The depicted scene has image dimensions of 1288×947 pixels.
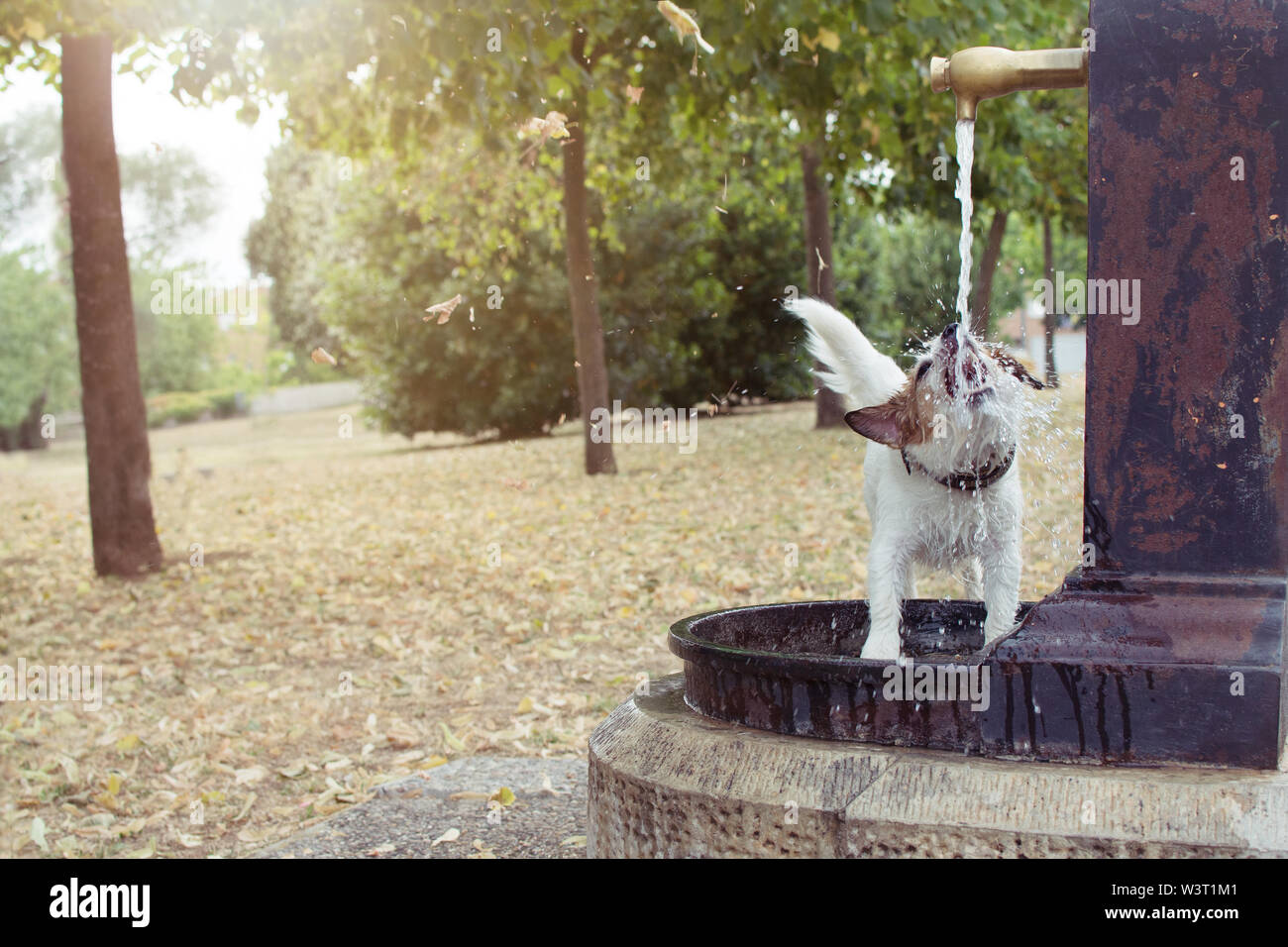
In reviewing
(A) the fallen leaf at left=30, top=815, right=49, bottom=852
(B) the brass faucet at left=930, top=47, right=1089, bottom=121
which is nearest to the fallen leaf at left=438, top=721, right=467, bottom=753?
(A) the fallen leaf at left=30, top=815, right=49, bottom=852

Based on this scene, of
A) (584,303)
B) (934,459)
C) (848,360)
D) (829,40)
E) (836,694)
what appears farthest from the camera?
(584,303)

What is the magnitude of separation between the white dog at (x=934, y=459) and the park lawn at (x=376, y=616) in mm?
276

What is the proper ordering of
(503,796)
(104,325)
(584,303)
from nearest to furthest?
(503,796) < (104,325) < (584,303)

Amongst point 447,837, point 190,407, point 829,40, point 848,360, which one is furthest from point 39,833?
point 190,407

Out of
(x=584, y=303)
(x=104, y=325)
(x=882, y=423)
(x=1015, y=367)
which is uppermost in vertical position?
(x=584, y=303)

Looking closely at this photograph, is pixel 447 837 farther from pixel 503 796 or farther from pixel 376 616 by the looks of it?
pixel 376 616

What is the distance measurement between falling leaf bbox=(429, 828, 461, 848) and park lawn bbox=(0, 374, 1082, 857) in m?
0.05

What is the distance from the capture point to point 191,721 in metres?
5.74

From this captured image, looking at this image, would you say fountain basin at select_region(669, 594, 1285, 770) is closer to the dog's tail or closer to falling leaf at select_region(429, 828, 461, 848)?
the dog's tail

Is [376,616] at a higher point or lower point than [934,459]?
lower

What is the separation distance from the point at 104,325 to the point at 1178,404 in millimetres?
8240

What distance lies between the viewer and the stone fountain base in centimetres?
210

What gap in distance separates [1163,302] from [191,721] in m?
4.89

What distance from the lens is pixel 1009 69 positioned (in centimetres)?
262
